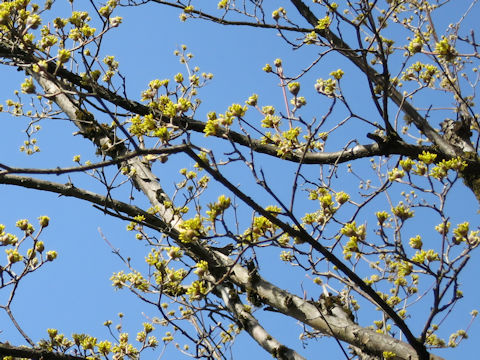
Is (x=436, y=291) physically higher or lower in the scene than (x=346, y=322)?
lower

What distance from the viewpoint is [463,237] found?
9.24 ft

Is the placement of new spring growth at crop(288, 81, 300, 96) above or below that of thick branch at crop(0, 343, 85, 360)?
above

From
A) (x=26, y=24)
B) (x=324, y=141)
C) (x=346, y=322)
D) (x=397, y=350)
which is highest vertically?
(x=26, y=24)

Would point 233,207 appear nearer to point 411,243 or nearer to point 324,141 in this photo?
point 411,243

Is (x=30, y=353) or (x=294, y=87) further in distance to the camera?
(x=30, y=353)

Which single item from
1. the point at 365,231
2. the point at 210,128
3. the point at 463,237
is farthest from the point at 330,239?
the point at 210,128

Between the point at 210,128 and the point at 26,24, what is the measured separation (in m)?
1.70

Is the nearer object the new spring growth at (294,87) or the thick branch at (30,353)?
the new spring growth at (294,87)

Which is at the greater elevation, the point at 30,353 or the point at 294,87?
the point at 294,87

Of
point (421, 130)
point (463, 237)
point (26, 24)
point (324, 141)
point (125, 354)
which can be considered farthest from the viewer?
point (421, 130)

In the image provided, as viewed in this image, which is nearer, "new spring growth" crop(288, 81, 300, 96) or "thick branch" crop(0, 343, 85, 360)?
"new spring growth" crop(288, 81, 300, 96)

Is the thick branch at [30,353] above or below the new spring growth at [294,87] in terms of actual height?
below

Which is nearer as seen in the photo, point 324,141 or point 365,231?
point 365,231

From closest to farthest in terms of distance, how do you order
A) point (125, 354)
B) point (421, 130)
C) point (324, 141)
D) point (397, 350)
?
point (397, 350), point (324, 141), point (125, 354), point (421, 130)
